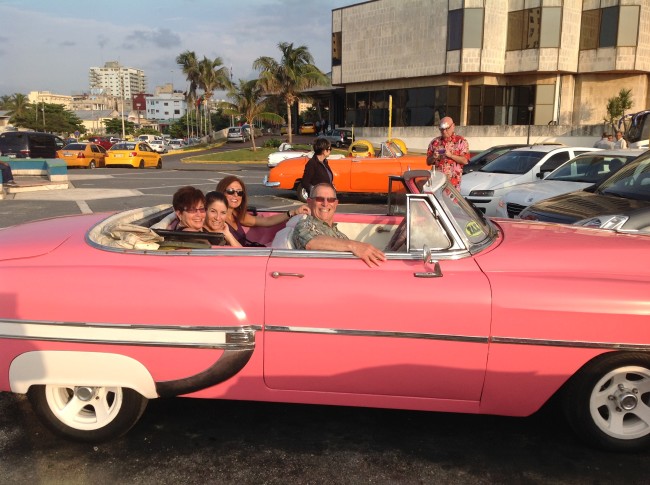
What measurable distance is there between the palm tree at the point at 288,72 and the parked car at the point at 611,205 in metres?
31.4

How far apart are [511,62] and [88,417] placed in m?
33.6

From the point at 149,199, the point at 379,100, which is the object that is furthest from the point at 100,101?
the point at 149,199

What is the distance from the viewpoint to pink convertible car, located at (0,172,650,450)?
2826 millimetres

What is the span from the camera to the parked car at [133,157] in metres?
25.7

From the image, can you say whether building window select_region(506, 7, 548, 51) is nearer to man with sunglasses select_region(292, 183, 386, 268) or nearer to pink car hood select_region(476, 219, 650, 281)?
pink car hood select_region(476, 219, 650, 281)

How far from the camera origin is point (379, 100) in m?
38.1

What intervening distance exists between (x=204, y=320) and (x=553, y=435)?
2.09m

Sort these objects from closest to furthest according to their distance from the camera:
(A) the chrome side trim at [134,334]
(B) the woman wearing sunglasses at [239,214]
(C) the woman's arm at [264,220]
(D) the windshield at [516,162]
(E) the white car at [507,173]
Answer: (A) the chrome side trim at [134,334] < (B) the woman wearing sunglasses at [239,214] < (C) the woman's arm at [264,220] < (E) the white car at [507,173] < (D) the windshield at [516,162]

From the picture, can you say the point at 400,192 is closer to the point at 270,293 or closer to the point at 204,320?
the point at 270,293

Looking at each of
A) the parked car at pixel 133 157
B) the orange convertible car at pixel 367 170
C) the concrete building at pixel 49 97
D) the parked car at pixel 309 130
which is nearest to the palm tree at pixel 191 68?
the parked car at pixel 309 130

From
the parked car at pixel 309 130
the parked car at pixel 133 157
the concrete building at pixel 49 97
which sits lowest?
the parked car at pixel 133 157

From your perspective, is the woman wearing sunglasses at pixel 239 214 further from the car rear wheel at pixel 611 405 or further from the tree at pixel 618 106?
the tree at pixel 618 106

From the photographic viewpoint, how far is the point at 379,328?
287 centimetres

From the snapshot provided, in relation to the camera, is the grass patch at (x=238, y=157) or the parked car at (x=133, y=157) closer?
the parked car at (x=133, y=157)
